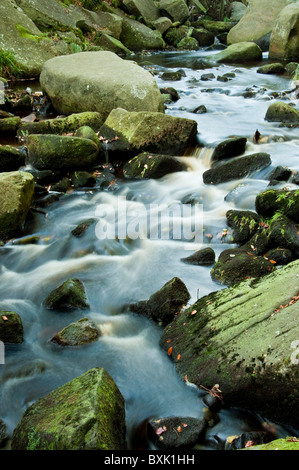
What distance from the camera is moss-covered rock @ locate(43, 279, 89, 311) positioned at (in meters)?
4.70

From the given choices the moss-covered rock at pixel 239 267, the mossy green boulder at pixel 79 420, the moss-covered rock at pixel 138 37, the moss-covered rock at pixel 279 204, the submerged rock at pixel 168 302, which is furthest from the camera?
the moss-covered rock at pixel 138 37

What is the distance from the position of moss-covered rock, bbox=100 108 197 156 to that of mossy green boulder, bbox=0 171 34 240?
2.93 metres

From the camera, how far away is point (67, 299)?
4.71m

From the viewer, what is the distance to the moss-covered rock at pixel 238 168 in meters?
7.68

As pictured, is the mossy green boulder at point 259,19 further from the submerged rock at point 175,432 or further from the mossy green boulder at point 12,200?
the submerged rock at point 175,432

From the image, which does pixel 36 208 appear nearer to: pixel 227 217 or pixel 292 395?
pixel 227 217

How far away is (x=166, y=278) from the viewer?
541cm

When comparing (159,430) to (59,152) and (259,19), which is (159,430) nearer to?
→ (59,152)

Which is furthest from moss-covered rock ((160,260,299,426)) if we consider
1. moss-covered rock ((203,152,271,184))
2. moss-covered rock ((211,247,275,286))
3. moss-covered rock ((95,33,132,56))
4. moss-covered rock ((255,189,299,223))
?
moss-covered rock ((95,33,132,56))

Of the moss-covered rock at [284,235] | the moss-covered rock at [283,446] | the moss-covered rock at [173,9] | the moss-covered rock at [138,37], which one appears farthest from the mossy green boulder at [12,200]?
the moss-covered rock at [173,9]

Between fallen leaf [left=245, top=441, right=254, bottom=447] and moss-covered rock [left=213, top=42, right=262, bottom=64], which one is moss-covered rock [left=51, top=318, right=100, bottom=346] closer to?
fallen leaf [left=245, top=441, right=254, bottom=447]

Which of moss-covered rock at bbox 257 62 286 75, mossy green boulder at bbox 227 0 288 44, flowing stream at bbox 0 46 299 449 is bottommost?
flowing stream at bbox 0 46 299 449

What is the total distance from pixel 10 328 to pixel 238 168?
17.8 ft

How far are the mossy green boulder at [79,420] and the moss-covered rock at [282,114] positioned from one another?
959 cm
